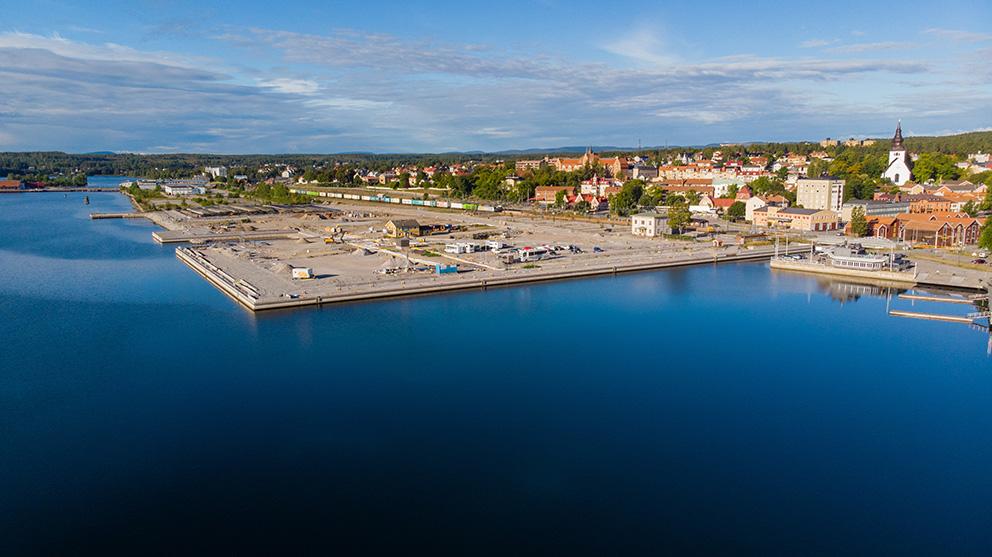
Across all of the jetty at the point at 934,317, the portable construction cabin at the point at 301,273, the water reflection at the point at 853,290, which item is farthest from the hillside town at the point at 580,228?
the jetty at the point at 934,317

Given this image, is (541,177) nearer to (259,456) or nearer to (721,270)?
(721,270)

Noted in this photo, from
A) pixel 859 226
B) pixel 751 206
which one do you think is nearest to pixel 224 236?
pixel 751 206

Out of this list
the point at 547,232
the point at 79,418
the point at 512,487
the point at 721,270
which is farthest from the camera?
the point at 547,232

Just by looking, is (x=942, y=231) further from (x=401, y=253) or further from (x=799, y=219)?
(x=401, y=253)

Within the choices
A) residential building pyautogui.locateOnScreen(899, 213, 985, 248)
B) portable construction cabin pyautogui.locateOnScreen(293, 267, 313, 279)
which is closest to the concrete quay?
residential building pyautogui.locateOnScreen(899, 213, 985, 248)

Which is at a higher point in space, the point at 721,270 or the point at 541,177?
the point at 541,177

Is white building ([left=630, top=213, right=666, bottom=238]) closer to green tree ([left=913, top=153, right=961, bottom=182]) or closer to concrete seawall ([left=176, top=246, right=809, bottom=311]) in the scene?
concrete seawall ([left=176, top=246, right=809, bottom=311])

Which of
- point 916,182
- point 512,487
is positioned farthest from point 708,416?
point 916,182
